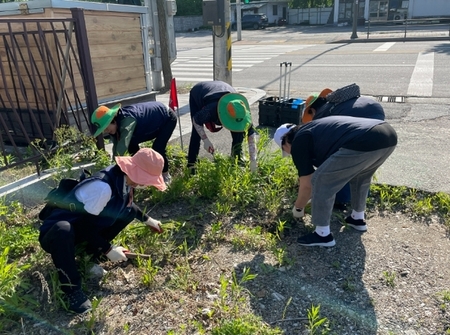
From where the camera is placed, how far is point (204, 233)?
3.47 meters

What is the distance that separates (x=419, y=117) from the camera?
6.64m

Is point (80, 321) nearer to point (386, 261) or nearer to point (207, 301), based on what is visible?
point (207, 301)

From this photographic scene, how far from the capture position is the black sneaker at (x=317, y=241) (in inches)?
126

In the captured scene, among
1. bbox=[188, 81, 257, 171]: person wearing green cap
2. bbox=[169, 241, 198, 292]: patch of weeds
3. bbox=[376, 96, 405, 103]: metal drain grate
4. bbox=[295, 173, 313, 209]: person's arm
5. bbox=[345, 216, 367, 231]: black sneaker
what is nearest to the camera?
bbox=[169, 241, 198, 292]: patch of weeds

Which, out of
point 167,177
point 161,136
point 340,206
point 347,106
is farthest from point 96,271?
point 347,106

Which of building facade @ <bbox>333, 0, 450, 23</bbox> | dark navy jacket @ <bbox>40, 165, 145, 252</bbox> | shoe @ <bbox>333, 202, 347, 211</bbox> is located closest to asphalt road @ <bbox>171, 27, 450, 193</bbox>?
shoe @ <bbox>333, 202, 347, 211</bbox>

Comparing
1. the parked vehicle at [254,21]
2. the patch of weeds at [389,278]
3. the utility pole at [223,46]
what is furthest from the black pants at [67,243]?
the parked vehicle at [254,21]

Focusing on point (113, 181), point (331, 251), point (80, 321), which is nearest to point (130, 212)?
point (113, 181)

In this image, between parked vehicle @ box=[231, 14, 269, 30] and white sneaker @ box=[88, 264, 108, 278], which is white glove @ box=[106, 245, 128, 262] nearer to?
white sneaker @ box=[88, 264, 108, 278]

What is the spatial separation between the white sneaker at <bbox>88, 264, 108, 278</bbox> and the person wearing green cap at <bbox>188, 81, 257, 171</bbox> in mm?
1659

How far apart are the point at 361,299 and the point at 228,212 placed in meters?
1.44

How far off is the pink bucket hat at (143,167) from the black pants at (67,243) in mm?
447

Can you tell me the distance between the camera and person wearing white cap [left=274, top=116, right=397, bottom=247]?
113 inches

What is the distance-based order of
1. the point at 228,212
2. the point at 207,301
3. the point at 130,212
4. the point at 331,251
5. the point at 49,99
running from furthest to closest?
the point at 49,99
the point at 228,212
the point at 331,251
the point at 130,212
the point at 207,301
